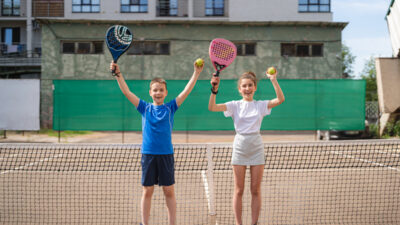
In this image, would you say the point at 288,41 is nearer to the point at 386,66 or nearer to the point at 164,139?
the point at 386,66

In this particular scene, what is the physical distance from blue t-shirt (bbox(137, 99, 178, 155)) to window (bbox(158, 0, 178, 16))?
73.4 feet

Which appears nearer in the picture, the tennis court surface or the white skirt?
the white skirt

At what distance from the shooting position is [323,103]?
1400 cm

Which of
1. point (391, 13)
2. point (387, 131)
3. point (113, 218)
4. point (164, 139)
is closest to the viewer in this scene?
point (164, 139)

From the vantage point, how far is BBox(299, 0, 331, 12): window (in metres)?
23.9

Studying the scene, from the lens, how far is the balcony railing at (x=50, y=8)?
2748 centimetres

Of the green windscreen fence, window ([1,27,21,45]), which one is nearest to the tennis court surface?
the green windscreen fence

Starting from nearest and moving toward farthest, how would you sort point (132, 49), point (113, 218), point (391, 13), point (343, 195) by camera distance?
1. point (113, 218)
2. point (343, 195)
3. point (391, 13)
4. point (132, 49)

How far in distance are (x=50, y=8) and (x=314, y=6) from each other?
19124 millimetres

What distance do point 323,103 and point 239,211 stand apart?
11316 mm

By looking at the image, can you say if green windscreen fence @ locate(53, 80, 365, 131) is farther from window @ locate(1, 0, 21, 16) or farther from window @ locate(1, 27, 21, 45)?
window @ locate(1, 27, 21, 45)

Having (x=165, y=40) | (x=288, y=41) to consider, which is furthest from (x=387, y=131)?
(x=165, y=40)

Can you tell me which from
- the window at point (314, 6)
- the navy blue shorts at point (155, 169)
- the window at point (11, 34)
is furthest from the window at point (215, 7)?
the navy blue shorts at point (155, 169)

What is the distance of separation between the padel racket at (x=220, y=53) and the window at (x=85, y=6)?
73.6 feet
